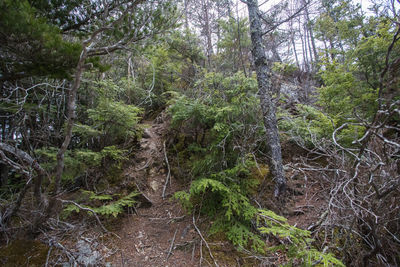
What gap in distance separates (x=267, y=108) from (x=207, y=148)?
5.61ft

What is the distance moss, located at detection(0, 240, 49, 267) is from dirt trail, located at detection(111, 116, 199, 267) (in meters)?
1.23

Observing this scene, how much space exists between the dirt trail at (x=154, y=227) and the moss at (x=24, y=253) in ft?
4.02

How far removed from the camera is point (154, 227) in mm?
4152

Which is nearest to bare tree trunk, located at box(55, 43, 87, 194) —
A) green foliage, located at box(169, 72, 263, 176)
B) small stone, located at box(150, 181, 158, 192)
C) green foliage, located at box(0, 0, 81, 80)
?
green foliage, located at box(0, 0, 81, 80)

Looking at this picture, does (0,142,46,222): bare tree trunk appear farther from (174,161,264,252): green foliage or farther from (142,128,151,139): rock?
(142,128,151,139): rock

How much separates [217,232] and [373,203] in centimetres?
268

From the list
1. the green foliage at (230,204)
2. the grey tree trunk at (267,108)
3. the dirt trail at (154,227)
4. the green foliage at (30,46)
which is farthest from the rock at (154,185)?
the green foliage at (30,46)

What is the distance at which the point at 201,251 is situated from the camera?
3.47 meters

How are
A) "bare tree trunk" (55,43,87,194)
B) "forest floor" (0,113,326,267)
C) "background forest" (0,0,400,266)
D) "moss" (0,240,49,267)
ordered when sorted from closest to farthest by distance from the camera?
"background forest" (0,0,400,266) → "bare tree trunk" (55,43,87,194) → "moss" (0,240,49,267) → "forest floor" (0,113,326,267)

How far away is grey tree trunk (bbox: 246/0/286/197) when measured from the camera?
13.9 feet

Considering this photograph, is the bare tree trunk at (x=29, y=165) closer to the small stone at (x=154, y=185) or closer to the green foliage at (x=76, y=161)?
the green foliage at (x=76, y=161)

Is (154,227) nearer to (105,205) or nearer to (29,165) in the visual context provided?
(105,205)

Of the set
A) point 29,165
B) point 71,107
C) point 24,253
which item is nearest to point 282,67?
point 71,107

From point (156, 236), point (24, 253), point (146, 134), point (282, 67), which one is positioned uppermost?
point (282, 67)
